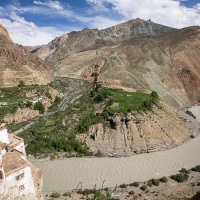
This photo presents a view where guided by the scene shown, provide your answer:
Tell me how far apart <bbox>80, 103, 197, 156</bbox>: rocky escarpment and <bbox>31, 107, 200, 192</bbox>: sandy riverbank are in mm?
1435

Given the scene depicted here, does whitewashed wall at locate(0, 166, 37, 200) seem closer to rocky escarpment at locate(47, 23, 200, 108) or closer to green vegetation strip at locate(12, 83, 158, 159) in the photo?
green vegetation strip at locate(12, 83, 158, 159)

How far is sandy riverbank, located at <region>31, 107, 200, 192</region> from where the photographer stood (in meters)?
30.2

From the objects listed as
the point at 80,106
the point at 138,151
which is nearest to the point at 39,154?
the point at 138,151

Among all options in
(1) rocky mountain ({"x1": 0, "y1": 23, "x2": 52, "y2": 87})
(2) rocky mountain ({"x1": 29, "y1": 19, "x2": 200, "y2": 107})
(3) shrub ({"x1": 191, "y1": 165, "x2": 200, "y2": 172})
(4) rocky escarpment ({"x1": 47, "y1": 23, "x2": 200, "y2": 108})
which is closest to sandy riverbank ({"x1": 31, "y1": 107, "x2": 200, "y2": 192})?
(3) shrub ({"x1": 191, "y1": 165, "x2": 200, "y2": 172})

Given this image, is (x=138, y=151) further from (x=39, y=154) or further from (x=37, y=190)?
(x=37, y=190)

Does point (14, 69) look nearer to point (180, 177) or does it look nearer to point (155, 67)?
point (155, 67)

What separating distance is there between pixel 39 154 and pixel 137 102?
55.9ft

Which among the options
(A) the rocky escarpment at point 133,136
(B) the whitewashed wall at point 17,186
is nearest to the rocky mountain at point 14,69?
(A) the rocky escarpment at point 133,136

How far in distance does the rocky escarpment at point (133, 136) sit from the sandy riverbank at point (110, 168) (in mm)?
1435

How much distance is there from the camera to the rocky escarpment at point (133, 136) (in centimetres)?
3744

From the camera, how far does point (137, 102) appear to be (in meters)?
45.3

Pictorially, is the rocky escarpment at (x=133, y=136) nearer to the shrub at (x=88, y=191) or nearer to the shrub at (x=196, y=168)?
the shrub at (x=196, y=168)

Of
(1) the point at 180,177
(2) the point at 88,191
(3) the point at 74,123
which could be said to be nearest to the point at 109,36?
(3) the point at 74,123

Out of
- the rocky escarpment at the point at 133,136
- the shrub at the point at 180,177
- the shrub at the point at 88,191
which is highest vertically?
the rocky escarpment at the point at 133,136
